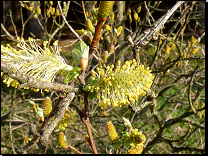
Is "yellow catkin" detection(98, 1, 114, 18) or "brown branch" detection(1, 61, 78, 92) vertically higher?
"yellow catkin" detection(98, 1, 114, 18)

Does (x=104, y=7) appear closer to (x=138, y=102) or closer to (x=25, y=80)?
(x=25, y=80)

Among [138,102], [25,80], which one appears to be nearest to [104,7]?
[25,80]

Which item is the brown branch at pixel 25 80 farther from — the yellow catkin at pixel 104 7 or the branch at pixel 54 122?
the yellow catkin at pixel 104 7

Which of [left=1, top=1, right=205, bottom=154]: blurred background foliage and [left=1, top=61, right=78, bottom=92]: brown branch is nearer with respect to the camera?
[left=1, top=61, right=78, bottom=92]: brown branch

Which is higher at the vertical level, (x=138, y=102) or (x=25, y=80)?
(x=25, y=80)

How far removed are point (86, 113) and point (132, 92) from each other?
0.63 feet

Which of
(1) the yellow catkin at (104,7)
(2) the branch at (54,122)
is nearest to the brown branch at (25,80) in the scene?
(2) the branch at (54,122)

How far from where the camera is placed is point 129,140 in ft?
2.72

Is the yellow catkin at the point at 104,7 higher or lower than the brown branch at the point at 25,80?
higher

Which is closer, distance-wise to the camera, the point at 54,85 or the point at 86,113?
the point at 54,85

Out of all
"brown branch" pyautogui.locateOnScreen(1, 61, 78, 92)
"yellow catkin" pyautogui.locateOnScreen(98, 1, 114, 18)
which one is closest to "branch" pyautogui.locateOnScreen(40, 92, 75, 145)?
"brown branch" pyautogui.locateOnScreen(1, 61, 78, 92)

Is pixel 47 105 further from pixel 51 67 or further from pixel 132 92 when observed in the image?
pixel 132 92

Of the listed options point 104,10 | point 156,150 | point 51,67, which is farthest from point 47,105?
point 156,150

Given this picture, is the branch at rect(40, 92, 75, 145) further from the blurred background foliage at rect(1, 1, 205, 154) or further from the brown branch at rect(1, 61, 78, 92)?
the blurred background foliage at rect(1, 1, 205, 154)
